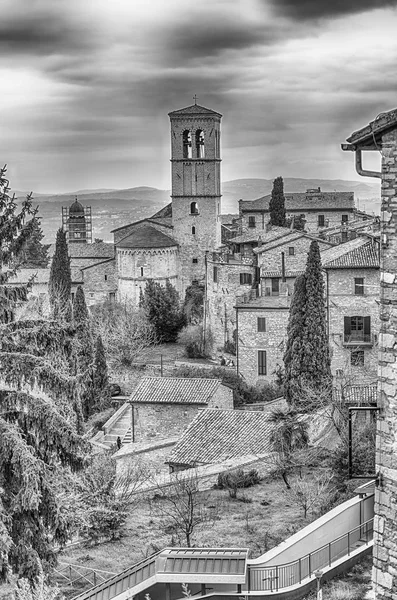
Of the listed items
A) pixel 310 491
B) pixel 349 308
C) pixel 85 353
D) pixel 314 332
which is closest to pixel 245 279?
pixel 349 308

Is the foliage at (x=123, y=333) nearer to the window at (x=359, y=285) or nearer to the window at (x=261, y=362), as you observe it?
the window at (x=261, y=362)

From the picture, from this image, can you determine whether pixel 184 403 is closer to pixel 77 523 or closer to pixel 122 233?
pixel 77 523

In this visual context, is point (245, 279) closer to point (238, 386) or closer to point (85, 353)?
point (238, 386)

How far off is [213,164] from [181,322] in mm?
19225

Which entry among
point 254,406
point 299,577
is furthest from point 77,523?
point 254,406

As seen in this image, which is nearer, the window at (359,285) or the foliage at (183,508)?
the foliage at (183,508)

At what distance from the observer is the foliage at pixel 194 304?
56.2m

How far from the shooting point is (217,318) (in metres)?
49.3

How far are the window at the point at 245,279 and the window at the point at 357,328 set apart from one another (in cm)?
1035

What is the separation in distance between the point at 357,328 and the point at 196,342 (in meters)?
14.4

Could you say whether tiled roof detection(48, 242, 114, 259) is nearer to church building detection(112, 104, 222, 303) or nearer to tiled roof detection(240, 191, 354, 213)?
church building detection(112, 104, 222, 303)

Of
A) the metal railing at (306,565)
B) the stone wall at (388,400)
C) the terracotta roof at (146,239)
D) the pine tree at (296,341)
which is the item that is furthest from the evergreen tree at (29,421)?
the terracotta roof at (146,239)

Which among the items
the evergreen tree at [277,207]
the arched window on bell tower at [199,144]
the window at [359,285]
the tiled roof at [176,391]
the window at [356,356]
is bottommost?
the tiled roof at [176,391]

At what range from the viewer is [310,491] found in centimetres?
1970
